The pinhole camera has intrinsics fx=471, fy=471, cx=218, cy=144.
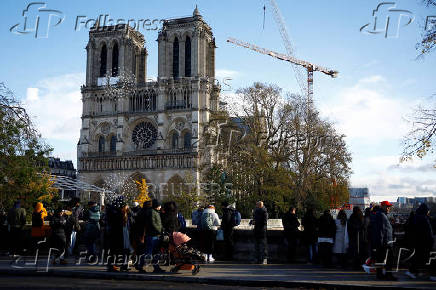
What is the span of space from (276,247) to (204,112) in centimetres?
4413

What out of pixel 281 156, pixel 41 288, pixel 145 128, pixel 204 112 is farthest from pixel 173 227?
pixel 145 128

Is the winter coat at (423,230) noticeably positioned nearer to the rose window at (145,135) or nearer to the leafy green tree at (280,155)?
the leafy green tree at (280,155)

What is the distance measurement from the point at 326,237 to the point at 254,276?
318cm

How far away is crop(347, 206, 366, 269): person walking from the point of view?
1162 centimetres

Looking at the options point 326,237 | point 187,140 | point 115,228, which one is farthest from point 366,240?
point 187,140

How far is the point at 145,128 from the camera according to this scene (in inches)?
2379

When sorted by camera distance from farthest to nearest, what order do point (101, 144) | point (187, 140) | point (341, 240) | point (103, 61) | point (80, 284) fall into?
point (103, 61)
point (101, 144)
point (187, 140)
point (341, 240)
point (80, 284)

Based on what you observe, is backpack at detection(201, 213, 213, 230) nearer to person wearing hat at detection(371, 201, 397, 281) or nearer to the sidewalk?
the sidewalk

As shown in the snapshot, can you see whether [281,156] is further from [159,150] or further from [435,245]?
[159,150]

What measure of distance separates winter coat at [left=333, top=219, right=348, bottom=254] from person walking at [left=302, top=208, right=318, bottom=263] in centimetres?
68

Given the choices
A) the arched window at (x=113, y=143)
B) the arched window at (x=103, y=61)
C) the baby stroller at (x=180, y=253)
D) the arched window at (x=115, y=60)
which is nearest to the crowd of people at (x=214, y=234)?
the baby stroller at (x=180, y=253)

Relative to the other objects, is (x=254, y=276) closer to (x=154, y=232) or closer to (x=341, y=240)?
(x=154, y=232)

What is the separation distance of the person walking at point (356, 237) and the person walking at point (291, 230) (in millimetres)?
1496

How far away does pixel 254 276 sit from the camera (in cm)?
987
